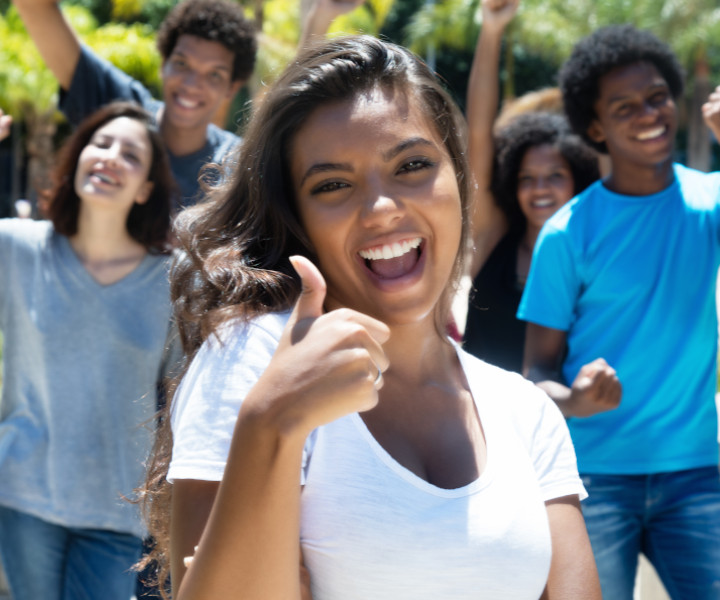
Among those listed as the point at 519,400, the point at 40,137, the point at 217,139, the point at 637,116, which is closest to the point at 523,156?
the point at 637,116

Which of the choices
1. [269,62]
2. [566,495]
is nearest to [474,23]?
[269,62]

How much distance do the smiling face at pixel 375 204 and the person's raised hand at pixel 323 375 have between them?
0.45 metres

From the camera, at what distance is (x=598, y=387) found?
252cm

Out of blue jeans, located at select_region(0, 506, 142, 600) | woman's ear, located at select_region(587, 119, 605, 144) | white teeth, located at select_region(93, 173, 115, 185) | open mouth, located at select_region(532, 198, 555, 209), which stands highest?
woman's ear, located at select_region(587, 119, 605, 144)

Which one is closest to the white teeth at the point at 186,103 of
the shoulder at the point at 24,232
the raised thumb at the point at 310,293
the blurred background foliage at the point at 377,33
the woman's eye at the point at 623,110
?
the shoulder at the point at 24,232

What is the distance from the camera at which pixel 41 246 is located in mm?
3266

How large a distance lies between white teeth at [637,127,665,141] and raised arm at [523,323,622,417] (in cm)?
74

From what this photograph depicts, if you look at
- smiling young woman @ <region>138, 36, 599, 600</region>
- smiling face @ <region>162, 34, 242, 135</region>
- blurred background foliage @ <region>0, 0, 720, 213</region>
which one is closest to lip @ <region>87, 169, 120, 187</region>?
smiling face @ <region>162, 34, 242, 135</region>

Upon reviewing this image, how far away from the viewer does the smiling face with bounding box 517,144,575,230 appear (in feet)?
12.1

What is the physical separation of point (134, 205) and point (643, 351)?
1.92m

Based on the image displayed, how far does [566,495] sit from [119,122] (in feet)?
8.00

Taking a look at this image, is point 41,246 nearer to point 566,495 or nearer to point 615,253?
point 615,253

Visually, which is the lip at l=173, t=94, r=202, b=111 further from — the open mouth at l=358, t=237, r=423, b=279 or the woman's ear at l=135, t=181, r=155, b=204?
the open mouth at l=358, t=237, r=423, b=279

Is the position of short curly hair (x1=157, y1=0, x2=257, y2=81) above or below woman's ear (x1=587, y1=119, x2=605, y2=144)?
above
